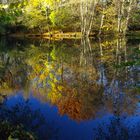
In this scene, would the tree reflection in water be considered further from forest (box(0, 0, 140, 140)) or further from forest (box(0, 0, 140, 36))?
forest (box(0, 0, 140, 36))

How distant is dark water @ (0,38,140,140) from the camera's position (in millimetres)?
11273

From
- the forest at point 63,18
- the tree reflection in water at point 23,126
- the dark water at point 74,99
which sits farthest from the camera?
the forest at point 63,18

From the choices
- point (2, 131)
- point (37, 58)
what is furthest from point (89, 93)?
point (37, 58)

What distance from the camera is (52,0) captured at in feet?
207

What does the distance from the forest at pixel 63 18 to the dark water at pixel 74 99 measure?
3561cm

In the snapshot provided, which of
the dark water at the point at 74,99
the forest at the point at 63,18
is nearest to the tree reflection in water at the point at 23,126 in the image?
the dark water at the point at 74,99

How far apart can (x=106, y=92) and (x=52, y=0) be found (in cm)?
4783

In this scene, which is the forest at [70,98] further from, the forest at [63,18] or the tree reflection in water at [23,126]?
the forest at [63,18]

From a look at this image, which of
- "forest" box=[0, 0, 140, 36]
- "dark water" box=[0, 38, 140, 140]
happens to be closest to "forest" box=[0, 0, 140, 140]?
"dark water" box=[0, 38, 140, 140]

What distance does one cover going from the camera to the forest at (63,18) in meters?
61.7

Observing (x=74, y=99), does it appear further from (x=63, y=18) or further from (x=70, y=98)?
(x=63, y=18)

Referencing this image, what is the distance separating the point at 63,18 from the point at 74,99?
47.7 metres

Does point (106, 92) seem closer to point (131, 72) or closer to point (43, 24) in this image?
point (131, 72)

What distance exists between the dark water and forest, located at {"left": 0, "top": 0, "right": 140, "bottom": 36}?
117ft
